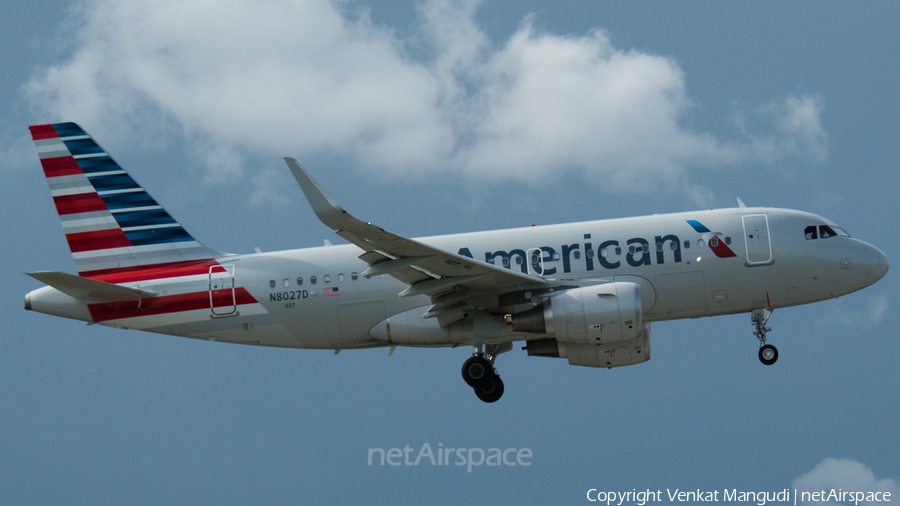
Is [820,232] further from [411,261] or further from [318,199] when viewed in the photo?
[318,199]

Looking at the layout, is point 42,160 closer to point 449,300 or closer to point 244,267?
point 244,267

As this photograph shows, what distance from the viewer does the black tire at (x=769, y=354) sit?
78.6 feet

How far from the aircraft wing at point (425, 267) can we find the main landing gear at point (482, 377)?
4.87ft

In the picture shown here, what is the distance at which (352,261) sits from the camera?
2430 centimetres

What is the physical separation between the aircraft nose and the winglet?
46.1 ft

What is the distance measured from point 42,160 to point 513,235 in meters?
14.9

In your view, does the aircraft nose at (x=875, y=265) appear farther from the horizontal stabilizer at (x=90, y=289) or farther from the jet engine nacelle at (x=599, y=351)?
Answer: the horizontal stabilizer at (x=90, y=289)

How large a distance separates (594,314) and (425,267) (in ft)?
14.1

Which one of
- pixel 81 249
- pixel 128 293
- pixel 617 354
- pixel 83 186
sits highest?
pixel 83 186

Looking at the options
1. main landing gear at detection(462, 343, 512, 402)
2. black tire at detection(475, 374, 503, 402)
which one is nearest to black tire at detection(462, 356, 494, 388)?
main landing gear at detection(462, 343, 512, 402)

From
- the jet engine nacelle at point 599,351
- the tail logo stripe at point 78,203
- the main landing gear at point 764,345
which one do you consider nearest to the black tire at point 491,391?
the jet engine nacelle at point 599,351

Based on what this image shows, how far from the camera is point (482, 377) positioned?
24125 mm

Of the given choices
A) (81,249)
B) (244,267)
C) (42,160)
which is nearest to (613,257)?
(244,267)

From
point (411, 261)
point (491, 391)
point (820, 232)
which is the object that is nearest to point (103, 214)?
point (411, 261)
